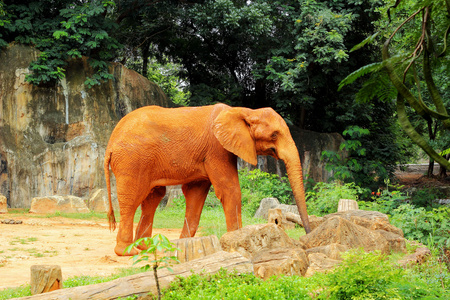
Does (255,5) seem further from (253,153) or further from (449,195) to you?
(449,195)

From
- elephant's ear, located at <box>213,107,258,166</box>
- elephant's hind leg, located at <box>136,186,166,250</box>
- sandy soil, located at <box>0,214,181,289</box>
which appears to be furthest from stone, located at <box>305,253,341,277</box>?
elephant's hind leg, located at <box>136,186,166,250</box>

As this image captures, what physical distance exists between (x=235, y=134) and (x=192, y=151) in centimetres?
74

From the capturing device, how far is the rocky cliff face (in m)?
12.9

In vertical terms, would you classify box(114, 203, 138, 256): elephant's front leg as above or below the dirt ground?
above

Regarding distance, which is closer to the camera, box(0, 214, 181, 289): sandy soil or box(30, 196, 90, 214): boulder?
box(0, 214, 181, 289): sandy soil

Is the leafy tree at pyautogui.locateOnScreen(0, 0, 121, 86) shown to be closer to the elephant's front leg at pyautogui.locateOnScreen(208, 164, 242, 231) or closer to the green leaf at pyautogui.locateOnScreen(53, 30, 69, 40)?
the green leaf at pyautogui.locateOnScreen(53, 30, 69, 40)

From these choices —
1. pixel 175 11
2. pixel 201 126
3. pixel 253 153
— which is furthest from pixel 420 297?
pixel 175 11

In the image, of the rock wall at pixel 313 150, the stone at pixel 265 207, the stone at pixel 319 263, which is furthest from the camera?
the rock wall at pixel 313 150

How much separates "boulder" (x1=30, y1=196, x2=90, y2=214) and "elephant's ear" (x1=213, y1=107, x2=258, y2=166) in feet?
22.9

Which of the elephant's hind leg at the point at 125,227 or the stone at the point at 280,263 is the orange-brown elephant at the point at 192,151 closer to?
the elephant's hind leg at the point at 125,227

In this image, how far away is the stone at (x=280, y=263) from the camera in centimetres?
507

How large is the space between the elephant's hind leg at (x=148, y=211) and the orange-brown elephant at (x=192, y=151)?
→ 0.22 metres

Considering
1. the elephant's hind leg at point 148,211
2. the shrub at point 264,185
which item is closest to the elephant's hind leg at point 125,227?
the elephant's hind leg at point 148,211

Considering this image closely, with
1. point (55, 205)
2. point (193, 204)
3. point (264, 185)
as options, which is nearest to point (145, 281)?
point (193, 204)
